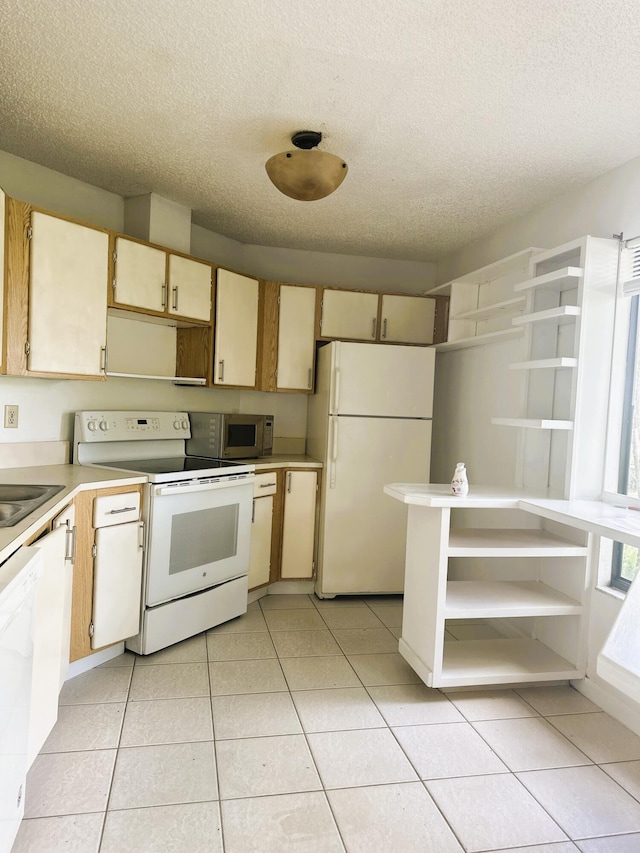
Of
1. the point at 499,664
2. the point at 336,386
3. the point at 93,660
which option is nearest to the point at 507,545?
the point at 499,664

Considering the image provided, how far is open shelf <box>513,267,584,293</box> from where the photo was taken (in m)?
2.51

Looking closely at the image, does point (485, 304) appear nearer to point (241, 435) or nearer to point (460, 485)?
point (460, 485)

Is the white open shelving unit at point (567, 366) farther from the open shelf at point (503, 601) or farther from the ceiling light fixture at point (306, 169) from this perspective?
the ceiling light fixture at point (306, 169)

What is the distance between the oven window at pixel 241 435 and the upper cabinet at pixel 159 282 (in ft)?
2.31

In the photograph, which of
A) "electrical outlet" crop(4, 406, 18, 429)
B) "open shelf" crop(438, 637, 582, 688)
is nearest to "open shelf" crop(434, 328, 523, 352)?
"open shelf" crop(438, 637, 582, 688)

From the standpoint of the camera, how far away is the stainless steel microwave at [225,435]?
3.52 m

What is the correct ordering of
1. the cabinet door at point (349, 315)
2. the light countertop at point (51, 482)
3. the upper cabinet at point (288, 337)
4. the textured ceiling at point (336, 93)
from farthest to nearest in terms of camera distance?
1. the cabinet door at point (349, 315)
2. the upper cabinet at point (288, 337)
3. the textured ceiling at point (336, 93)
4. the light countertop at point (51, 482)

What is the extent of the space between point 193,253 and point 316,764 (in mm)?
3063

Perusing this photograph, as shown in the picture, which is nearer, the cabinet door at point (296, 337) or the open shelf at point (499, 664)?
the open shelf at point (499, 664)

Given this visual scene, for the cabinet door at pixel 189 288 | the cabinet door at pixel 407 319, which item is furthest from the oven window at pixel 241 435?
the cabinet door at pixel 407 319

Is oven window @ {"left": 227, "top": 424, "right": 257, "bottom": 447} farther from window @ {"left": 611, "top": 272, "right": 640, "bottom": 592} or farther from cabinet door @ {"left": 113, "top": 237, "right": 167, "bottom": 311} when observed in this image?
window @ {"left": 611, "top": 272, "right": 640, "bottom": 592}

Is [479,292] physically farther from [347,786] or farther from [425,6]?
[347,786]

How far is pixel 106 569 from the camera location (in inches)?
100

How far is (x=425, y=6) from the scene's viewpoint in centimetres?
162
